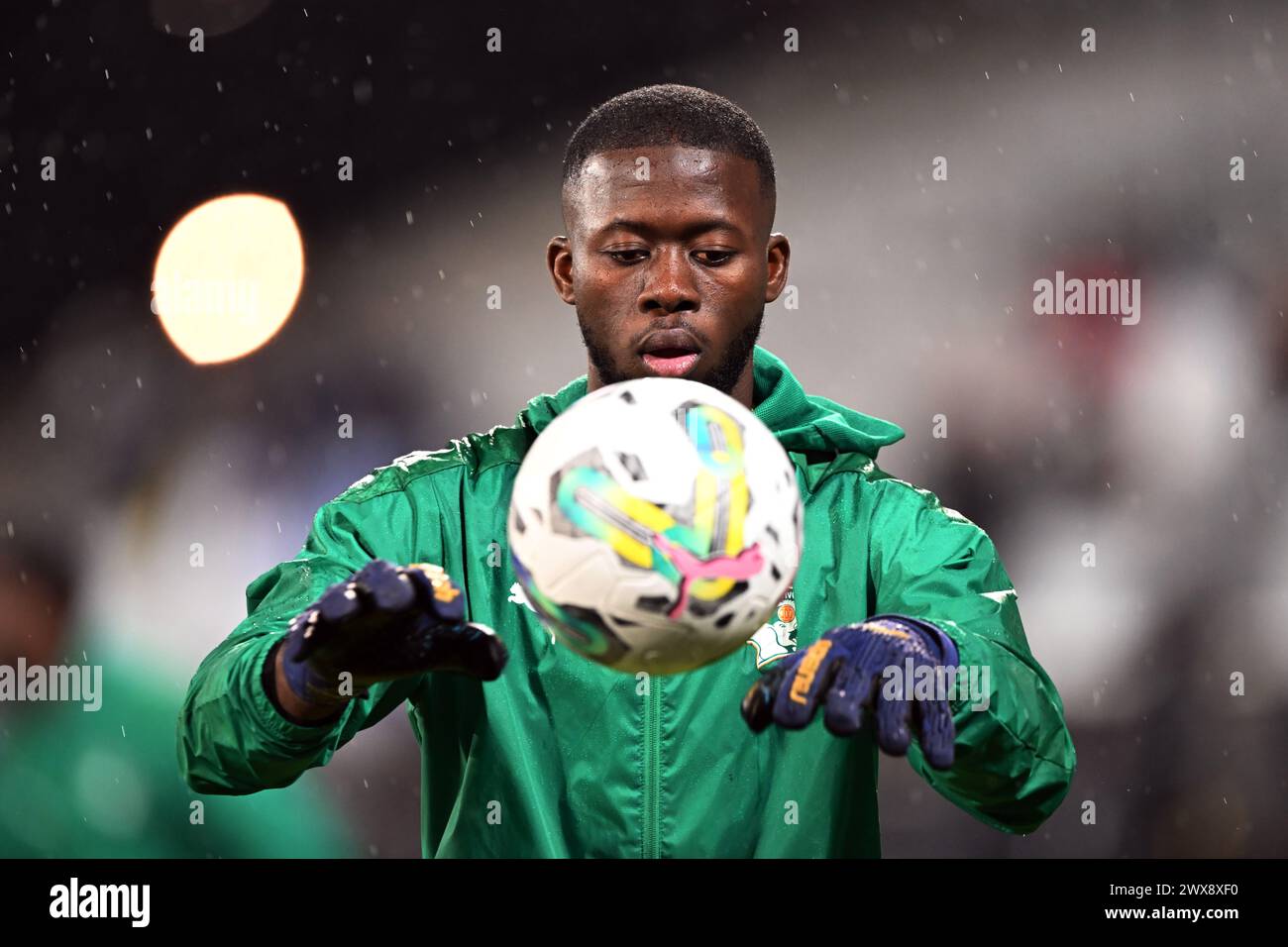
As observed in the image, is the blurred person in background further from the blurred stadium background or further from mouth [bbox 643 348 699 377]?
mouth [bbox 643 348 699 377]

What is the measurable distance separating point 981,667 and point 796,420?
678 mm

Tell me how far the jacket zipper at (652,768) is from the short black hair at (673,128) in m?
0.85

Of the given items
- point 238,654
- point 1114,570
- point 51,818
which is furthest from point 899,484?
point 51,818

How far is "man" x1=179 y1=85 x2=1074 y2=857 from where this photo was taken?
204cm

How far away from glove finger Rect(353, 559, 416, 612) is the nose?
730 mm

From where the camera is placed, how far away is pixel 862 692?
5.91ft

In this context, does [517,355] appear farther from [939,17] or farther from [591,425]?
[591,425]

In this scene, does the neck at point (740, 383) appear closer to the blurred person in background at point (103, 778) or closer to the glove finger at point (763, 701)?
the glove finger at point (763, 701)

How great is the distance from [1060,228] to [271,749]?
10.4ft

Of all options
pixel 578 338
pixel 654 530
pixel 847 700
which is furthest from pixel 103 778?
pixel 847 700

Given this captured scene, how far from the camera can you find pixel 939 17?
14.7 ft

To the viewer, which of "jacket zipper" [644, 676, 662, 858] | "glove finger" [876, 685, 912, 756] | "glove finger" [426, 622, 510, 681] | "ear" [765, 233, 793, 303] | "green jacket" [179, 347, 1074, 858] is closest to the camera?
"glove finger" [876, 685, 912, 756]

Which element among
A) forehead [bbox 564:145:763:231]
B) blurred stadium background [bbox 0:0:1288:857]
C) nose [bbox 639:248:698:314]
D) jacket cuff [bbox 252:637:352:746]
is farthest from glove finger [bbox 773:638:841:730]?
blurred stadium background [bbox 0:0:1288:857]

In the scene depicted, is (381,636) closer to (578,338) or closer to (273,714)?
(273,714)
